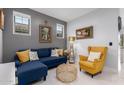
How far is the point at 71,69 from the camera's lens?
2.62 metres

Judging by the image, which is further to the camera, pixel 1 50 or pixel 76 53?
pixel 76 53

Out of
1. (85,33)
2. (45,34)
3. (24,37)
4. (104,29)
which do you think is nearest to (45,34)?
(45,34)

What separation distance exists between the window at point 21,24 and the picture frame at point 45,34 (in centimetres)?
61

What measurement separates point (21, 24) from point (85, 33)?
295 centimetres

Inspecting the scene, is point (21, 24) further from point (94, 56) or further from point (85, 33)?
point (94, 56)

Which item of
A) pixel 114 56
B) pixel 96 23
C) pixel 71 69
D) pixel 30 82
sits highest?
pixel 96 23

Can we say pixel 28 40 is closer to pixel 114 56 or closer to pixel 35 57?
pixel 35 57

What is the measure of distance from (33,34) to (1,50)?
152cm

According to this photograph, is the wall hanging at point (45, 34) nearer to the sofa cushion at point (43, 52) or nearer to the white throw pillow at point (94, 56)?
the sofa cushion at point (43, 52)

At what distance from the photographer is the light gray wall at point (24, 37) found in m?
3.31

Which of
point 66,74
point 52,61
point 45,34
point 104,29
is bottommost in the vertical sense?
point 66,74

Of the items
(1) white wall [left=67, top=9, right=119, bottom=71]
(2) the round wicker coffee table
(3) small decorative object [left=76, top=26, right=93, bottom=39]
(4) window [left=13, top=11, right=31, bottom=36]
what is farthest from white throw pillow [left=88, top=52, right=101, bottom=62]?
(4) window [left=13, top=11, right=31, bottom=36]

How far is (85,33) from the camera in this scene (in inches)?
183
